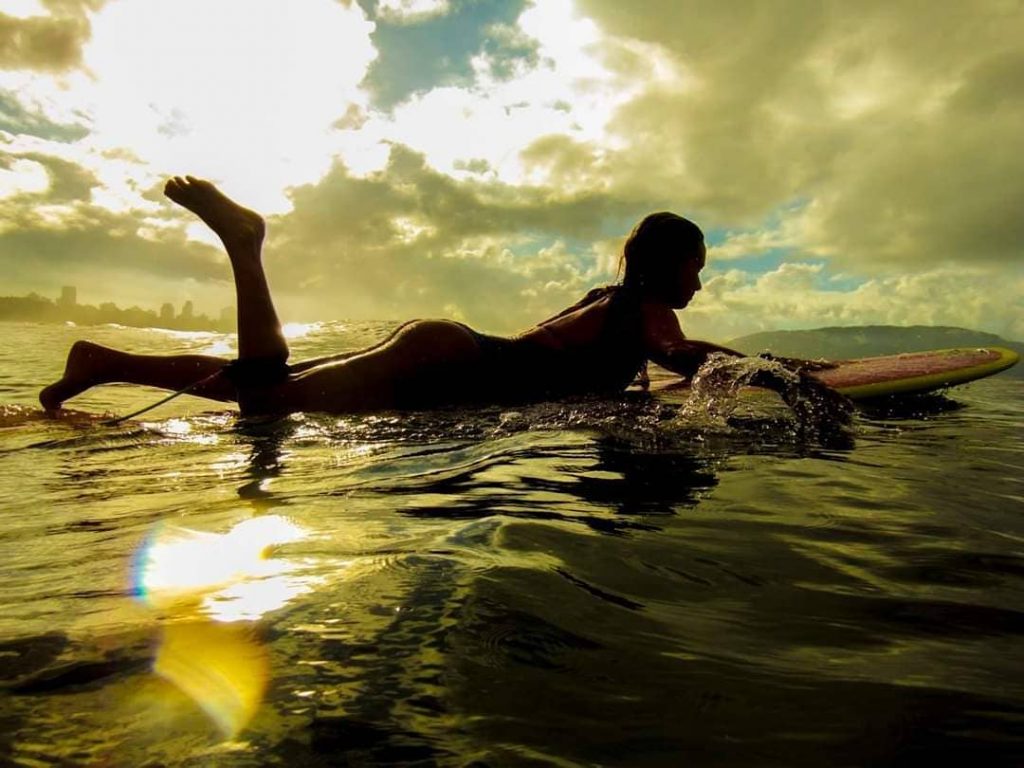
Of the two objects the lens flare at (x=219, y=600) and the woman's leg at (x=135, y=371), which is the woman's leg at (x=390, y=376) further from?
the lens flare at (x=219, y=600)

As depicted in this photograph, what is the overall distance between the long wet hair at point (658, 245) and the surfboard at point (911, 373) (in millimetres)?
1520

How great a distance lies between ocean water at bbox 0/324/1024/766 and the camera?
769 mm

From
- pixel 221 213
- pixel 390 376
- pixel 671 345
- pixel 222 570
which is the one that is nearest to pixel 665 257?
pixel 671 345

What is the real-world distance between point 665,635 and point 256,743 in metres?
0.63

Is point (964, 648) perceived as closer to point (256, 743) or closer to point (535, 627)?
point (535, 627)

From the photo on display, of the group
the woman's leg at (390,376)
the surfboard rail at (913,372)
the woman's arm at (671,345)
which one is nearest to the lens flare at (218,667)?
the woman's leg at (390,376)

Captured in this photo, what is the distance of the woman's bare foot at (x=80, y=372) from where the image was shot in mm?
4312

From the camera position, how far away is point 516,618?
1077mm

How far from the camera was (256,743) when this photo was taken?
0.74m

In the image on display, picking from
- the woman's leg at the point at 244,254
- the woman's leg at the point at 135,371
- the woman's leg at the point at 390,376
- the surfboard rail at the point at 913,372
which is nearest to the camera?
the woman's leg at the point at 244,254

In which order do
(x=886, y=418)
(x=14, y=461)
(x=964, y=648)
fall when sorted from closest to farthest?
1. (x=964, y=648)
2. (x=14, y=461)
3. (x=886, y=418)

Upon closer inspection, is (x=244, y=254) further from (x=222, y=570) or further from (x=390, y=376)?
(x=222, y=570)

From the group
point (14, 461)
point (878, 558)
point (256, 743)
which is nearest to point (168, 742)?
point (256, 743)

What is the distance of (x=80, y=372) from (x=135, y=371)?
42 centimetres
